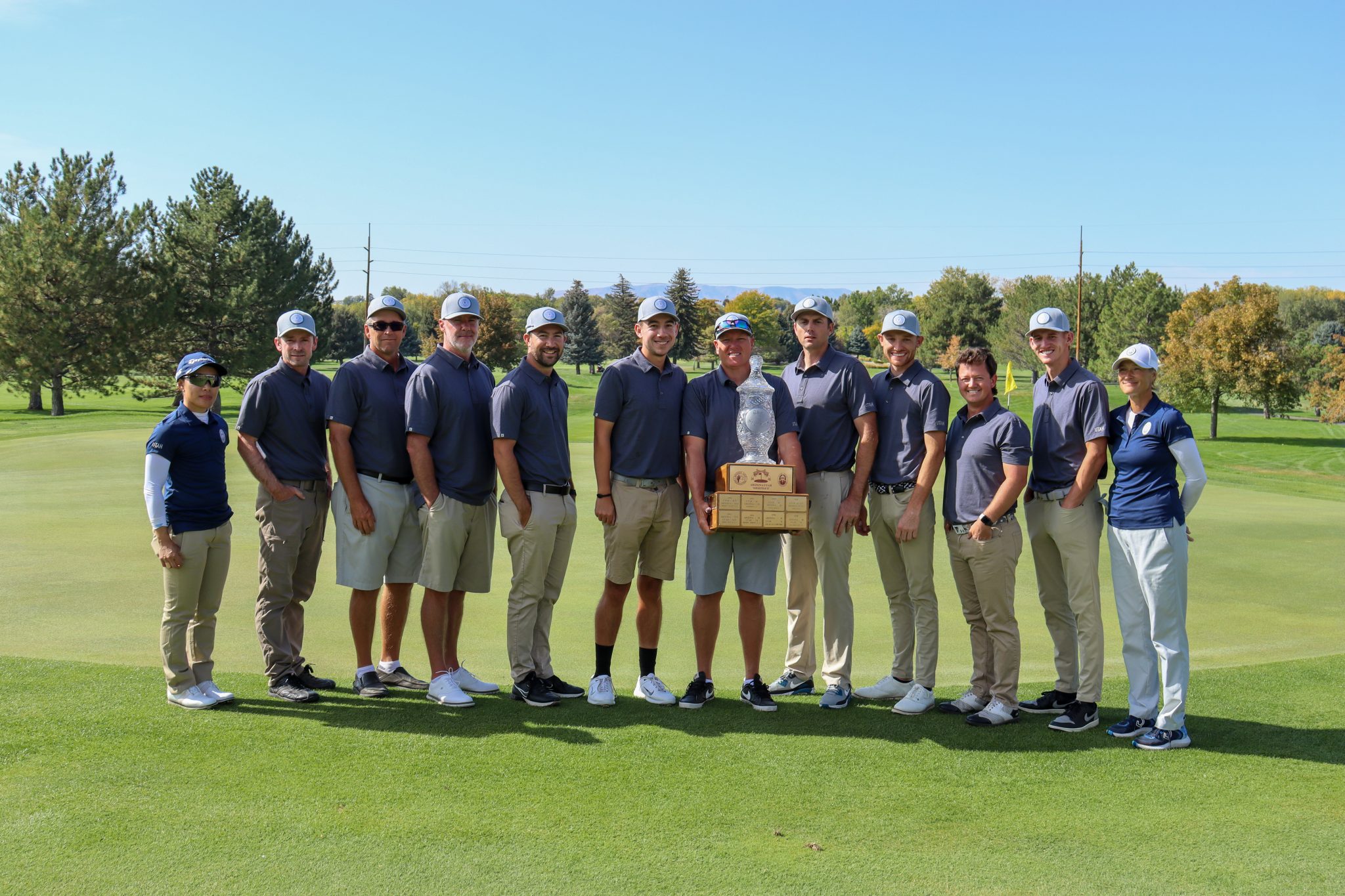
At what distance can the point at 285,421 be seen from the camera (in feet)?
21.6

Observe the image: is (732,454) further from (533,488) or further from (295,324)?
(295,324)

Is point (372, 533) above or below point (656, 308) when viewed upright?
below

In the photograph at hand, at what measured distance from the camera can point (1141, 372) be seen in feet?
19.5

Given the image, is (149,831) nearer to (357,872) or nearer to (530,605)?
(357,872)

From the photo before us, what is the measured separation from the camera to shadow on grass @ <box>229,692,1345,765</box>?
221 inches

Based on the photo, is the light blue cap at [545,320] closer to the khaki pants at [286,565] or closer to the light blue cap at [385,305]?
the light blue cap at [385,305]

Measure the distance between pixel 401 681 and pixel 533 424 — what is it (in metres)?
1.86

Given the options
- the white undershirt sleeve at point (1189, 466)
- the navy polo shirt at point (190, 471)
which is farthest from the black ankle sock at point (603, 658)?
the white undershirt sleeve at point (1189, 466)

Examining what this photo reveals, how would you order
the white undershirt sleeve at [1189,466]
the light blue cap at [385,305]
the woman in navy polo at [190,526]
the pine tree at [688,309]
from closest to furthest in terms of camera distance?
the white undershirt sleeve at [1189,466], the woman in navy polo at [190,526], the light blue cap at [385,305], the pine tree at [688,309]

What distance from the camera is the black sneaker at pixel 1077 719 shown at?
19.6 ft

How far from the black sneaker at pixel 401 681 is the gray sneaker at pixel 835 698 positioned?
2456 mm

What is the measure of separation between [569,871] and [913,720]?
277 cm

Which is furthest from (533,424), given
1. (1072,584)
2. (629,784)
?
(1072,584)

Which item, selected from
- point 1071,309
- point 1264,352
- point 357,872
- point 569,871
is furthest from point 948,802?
point 1071,309
